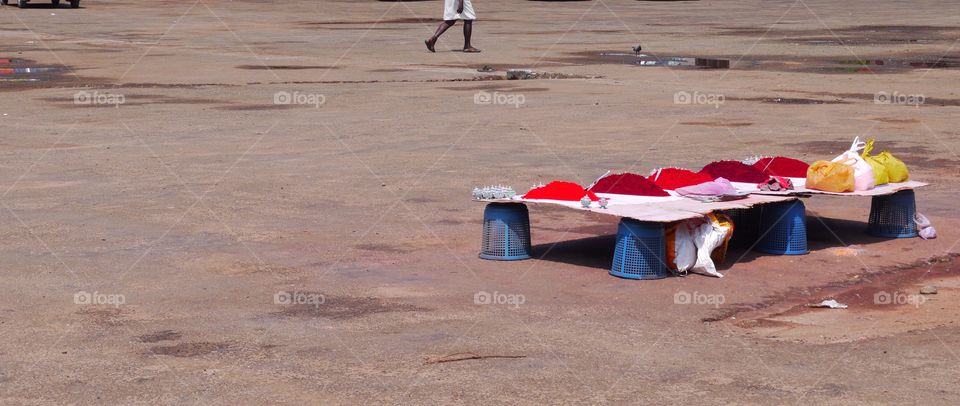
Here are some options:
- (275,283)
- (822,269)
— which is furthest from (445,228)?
(822,269)

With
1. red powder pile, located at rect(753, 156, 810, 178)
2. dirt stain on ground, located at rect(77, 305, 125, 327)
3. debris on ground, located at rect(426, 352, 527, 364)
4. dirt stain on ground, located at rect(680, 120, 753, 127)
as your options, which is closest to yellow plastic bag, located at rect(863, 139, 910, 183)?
red powder pile, located at rect(753, 156, 810, 178)

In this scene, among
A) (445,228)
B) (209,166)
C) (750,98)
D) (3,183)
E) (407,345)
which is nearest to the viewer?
(407,345)

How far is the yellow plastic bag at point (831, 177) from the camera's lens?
946 cm

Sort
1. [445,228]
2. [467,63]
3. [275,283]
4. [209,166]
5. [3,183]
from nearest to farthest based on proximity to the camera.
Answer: [275,283] < [445,228] < [3,183] < [209,166] < [467,63]

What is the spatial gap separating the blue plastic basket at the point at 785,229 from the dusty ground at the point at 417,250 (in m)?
0.14

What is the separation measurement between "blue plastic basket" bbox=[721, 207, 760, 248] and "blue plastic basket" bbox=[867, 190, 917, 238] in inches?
35.6

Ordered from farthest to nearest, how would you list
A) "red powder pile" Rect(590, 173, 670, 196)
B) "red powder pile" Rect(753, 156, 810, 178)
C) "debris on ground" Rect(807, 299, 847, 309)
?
"red powder pile" Rect(753, 156, 810, 178)
"red powder pile" Rect(590, 173, 670, 196)
"debris on ground" Rect(807, 299, 847, 309)

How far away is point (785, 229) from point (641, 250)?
4.25ft

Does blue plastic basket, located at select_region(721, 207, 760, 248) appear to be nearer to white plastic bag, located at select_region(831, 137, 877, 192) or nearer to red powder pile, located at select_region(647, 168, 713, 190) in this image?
red powder pile, located at select_region(647, 168, 713, 190)

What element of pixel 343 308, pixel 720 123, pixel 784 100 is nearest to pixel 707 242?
pixel 343 308

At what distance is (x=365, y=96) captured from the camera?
19203 mm

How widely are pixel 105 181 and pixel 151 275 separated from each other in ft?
12.4

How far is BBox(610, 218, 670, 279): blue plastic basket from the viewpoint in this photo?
330 inches

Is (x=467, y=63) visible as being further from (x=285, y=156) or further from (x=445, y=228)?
(x=445, y=228)
